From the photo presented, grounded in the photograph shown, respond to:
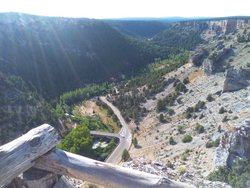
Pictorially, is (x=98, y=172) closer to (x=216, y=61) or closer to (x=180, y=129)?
(x=180, y=129)

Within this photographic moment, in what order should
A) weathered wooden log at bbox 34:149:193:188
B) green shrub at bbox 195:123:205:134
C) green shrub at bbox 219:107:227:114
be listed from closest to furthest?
weathered wooden log at bbox 34:149:193:188
green shrub at bbox 195:123:205:134
green shrub at bbox 219:107:227:114

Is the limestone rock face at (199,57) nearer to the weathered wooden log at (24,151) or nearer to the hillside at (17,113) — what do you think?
the hillside at (17,113)

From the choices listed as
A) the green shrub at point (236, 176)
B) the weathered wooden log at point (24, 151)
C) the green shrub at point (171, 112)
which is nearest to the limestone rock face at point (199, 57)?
the green shrub at point (171, 112)

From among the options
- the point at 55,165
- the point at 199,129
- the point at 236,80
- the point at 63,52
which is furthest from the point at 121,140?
the point at 63,52

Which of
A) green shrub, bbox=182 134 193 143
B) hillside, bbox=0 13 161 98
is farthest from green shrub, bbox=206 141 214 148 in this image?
hillside, bbox=0 13 161 98

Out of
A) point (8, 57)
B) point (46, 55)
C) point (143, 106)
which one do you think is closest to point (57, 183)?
point (143, 106)

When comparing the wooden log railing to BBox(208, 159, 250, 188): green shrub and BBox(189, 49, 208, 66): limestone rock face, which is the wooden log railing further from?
BBox(189, 49, 208, 66): limestone rock face

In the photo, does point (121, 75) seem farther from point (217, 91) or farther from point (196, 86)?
point (217, 91)
